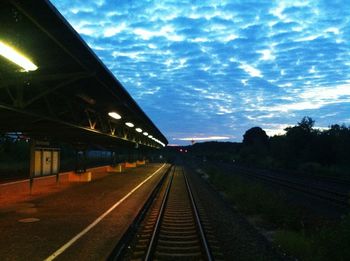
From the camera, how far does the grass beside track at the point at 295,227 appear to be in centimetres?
889

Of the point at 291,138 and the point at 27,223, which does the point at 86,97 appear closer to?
the point at 27,223

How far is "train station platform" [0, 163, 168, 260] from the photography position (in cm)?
964

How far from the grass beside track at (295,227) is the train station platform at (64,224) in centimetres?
474

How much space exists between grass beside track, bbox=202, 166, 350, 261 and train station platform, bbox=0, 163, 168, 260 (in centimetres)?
474

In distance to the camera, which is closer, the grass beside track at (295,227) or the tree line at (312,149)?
the grass beside track at (295,227)

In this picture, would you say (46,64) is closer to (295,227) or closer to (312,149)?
(295,227)

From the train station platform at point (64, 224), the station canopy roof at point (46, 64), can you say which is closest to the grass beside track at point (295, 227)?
the train station platform at point (64, 224)

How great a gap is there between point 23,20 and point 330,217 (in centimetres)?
1363

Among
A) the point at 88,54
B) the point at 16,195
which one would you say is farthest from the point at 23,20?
the point at 16,195

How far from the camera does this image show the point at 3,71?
10.6 meters

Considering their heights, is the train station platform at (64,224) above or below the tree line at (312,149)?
below

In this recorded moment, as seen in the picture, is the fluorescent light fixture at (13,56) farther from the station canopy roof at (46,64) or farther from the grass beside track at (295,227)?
the grass beside track at (295,227)

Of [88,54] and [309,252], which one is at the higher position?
[88,54]

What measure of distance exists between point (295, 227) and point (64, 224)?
7.88m
